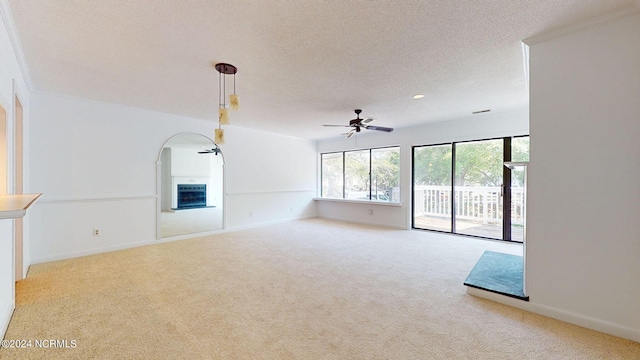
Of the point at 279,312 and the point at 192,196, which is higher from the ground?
the point at 192,196

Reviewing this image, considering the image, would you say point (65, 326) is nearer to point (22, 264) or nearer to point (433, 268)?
point (22, 264)

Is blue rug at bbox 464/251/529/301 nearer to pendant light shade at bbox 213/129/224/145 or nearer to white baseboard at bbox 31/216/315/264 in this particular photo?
pendant light shade at bbox 213/129/224/145

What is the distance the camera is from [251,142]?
617 cm

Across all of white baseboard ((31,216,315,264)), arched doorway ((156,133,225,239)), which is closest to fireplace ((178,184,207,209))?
arched doorway ((156,133,225,239))

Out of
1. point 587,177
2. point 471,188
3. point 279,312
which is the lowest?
point 279,312

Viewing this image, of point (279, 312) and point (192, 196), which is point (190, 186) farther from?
point (279, 312)

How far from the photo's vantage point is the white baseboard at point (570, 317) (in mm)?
1901

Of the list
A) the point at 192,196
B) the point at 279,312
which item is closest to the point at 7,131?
the point at 279,312

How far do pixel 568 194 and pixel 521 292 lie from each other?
998mm

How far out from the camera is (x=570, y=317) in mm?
2100

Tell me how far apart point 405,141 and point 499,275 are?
12.2 ft

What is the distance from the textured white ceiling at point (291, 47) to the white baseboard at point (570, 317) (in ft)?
7.60

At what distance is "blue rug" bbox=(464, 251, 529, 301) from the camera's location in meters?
2.51

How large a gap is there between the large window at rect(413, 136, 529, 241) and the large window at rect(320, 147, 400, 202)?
0.60 metres
